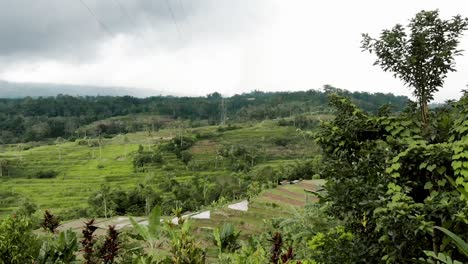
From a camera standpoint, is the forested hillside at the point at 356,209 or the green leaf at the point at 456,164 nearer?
the forested hillside at the point at 356,209

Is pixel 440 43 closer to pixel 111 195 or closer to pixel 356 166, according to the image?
pixel 356 166

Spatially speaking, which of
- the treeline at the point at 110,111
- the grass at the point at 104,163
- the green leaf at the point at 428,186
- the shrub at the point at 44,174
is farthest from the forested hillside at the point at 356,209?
the treeline at the point at 110,111

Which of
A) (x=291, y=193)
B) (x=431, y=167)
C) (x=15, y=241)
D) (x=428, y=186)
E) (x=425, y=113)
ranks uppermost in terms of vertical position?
(x=425, y=113)

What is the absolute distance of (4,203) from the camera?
45.3 meters

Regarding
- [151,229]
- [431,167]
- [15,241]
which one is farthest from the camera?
[15,241]

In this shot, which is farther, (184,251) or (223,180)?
(223,180)

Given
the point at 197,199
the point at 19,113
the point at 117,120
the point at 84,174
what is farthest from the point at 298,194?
the point at 19,113

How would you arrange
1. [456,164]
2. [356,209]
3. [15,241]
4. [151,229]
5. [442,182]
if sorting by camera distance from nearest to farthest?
[151,229], [456,164], [442,182], [356,209], [15,241]

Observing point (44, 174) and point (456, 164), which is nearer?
point (456, 164)

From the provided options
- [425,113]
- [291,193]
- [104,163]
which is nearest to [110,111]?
[104,163]

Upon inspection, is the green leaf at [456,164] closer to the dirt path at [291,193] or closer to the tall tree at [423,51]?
the tall tree at [423,51]

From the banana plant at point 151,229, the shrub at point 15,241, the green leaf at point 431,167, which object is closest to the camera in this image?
the banana plant at point 151,229

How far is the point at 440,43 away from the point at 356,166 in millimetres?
1632

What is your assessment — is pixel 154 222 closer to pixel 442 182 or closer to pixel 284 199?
pixel 442 182
